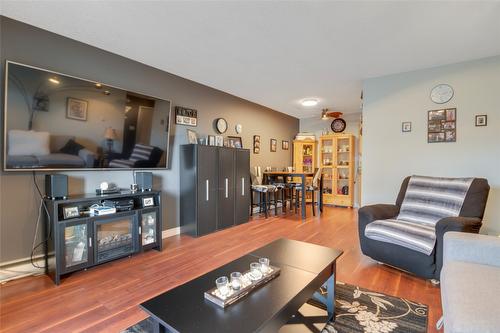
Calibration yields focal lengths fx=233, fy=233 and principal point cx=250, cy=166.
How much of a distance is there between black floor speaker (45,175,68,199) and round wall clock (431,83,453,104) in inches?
181

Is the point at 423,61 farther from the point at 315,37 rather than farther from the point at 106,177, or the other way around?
the point at 106,177

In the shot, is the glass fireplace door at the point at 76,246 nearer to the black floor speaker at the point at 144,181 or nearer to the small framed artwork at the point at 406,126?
the black floor speaker at the point at 144,181

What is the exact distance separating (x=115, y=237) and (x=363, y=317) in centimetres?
258

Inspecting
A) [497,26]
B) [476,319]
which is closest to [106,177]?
[476,319]

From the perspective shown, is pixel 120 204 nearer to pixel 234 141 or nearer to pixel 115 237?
pixel 115 237

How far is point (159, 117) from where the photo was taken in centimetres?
327

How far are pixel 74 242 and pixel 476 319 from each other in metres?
3.02

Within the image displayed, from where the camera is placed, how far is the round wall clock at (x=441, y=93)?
3.13 metres

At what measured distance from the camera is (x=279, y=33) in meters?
2.39

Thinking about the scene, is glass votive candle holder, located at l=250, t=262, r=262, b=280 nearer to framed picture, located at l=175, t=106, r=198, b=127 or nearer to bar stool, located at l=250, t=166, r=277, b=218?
framed picture, located at l=175, t=106, r=198, b=127

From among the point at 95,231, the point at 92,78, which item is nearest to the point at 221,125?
the point at 92,78

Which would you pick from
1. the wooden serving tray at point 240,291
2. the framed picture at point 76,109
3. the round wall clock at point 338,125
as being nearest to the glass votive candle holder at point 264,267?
the wooden serving tray at point 240,291

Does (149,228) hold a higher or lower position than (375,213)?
lower

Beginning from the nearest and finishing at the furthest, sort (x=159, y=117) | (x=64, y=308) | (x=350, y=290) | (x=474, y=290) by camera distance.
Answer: (x=474, y=290) → (x=64, y=308) → (x=350, y=290) → (x=159, y=117)
